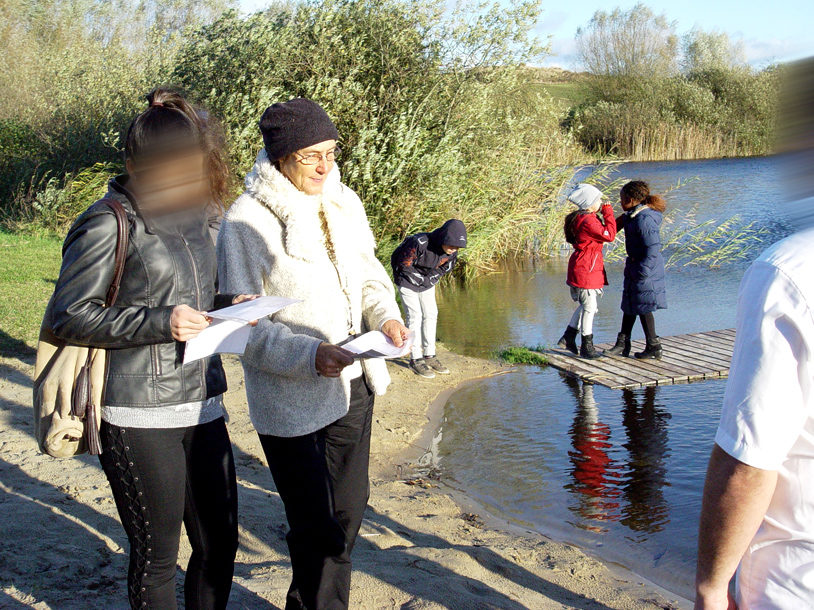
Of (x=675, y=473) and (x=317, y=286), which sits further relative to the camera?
(x=675, y=473)

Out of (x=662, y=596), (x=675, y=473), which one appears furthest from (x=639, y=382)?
(x=662, y=596)

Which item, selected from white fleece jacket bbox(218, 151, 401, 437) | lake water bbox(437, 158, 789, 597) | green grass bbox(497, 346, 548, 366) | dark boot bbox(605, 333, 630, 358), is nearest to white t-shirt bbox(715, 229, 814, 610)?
lake water bbox(437, 158, 789, 597)

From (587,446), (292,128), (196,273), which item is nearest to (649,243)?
(587,446)

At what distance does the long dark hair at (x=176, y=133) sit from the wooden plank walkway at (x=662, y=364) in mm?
5785

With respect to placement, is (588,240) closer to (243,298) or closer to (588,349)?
(588,349)

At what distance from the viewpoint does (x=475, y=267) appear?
1379 cm

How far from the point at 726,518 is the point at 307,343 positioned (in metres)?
1.60

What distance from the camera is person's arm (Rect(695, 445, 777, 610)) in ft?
4.54

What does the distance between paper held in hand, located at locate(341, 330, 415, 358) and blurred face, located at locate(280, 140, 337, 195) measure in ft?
2.20

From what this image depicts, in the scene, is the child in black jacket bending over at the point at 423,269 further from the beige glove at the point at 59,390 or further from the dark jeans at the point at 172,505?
the beige glove at the point at 59,390

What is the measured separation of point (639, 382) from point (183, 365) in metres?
6.10

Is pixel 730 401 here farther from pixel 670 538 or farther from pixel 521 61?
pixel 521 61

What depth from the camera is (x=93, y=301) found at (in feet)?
7.48

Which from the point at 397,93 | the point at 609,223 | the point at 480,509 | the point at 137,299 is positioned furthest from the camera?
the point at 397,93
